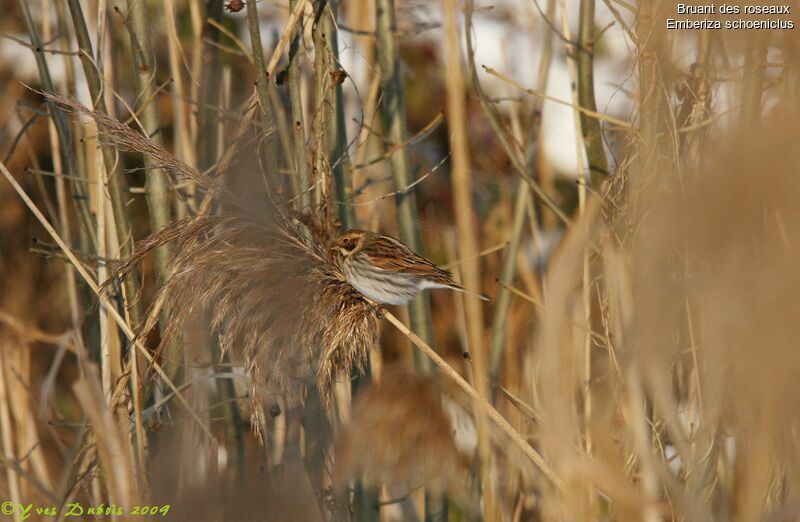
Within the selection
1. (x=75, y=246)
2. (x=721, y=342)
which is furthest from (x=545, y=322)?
(x=75, y=246)

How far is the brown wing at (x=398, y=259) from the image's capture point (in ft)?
9.23

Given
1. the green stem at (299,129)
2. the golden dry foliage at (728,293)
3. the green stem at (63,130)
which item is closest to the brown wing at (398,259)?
the green stem at (299,129)

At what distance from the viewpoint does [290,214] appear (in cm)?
206

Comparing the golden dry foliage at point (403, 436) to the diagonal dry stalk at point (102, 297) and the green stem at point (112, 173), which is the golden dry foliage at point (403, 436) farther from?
the green stem at point (112, 173)

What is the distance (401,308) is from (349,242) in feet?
2.92

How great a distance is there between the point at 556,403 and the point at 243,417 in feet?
6.30

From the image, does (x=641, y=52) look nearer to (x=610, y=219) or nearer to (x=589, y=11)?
(x=610, y=219)

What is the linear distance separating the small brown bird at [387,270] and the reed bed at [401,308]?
81mm

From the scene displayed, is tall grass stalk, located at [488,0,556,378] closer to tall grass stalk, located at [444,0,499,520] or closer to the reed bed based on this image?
the reed bed

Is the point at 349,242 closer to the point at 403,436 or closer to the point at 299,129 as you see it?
the point at 299,129

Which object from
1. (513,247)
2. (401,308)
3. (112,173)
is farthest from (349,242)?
(401,308)

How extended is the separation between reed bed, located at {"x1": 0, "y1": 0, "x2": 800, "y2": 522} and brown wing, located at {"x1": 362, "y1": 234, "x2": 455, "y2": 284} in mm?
84

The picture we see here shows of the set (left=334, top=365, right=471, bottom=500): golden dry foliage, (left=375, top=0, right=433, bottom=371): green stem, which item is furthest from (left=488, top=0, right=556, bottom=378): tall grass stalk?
(left=334, top=365, right=471, bottom=500): golden dry foliage

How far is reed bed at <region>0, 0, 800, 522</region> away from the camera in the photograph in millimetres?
1165
